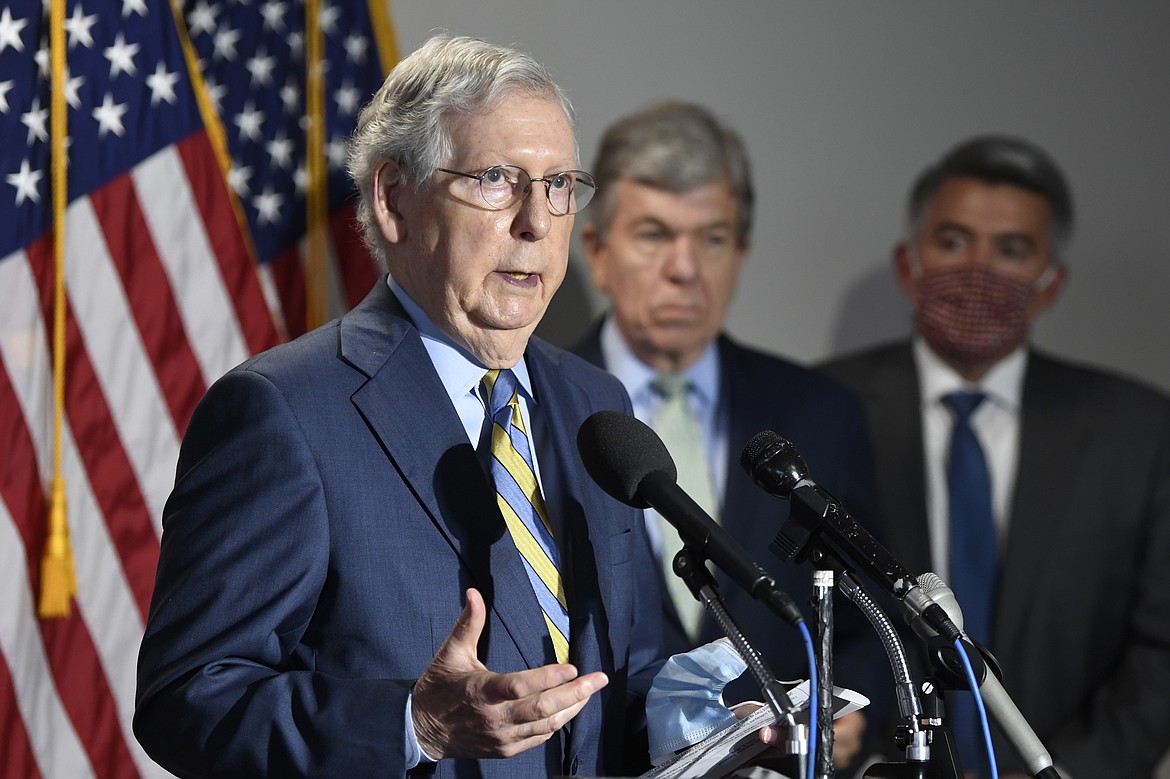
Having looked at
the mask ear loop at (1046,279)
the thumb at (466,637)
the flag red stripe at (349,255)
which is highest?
the flag red stripe at (349,255)

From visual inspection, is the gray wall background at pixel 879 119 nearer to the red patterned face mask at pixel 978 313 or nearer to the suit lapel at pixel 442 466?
the red patterned face mask at pixel 978 313

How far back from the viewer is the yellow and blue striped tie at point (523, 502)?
1776 millimetres

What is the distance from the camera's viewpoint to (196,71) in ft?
9.44

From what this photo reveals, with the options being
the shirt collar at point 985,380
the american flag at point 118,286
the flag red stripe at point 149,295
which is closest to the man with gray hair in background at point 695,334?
the shirt collar at point 985,380

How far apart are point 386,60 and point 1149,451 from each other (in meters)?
2.16

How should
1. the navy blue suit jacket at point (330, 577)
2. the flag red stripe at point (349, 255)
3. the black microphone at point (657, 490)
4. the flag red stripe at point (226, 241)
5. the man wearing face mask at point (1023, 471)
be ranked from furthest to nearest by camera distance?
1. the man wearing face mask at point (1023, 471)
2. the flag red stripe at point (349, 255)
3. the flag red stripe at point (226, 241)
4. the navy blue suit jacket at point (330, 577)
5. the black microphone at point (657, 490)

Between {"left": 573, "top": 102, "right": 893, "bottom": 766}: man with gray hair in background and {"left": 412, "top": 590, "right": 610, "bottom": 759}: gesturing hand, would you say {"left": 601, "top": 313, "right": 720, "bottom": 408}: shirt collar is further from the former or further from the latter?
{"left": 412, "top": 590, "right": 610, "bottom": 759}: gesturing hand

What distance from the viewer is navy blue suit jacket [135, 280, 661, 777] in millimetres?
1558

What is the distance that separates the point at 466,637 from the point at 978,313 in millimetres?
2608

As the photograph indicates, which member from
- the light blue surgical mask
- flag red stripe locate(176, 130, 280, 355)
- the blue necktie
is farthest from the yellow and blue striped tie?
the blue necktie

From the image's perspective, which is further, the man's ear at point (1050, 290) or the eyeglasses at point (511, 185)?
the man's ear at point (1050, 290)

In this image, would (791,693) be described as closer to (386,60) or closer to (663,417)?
(663,417)

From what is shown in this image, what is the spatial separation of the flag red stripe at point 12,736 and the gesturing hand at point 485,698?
→ 4.85ft

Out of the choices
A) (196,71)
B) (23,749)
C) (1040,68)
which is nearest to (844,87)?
(1040,68)
